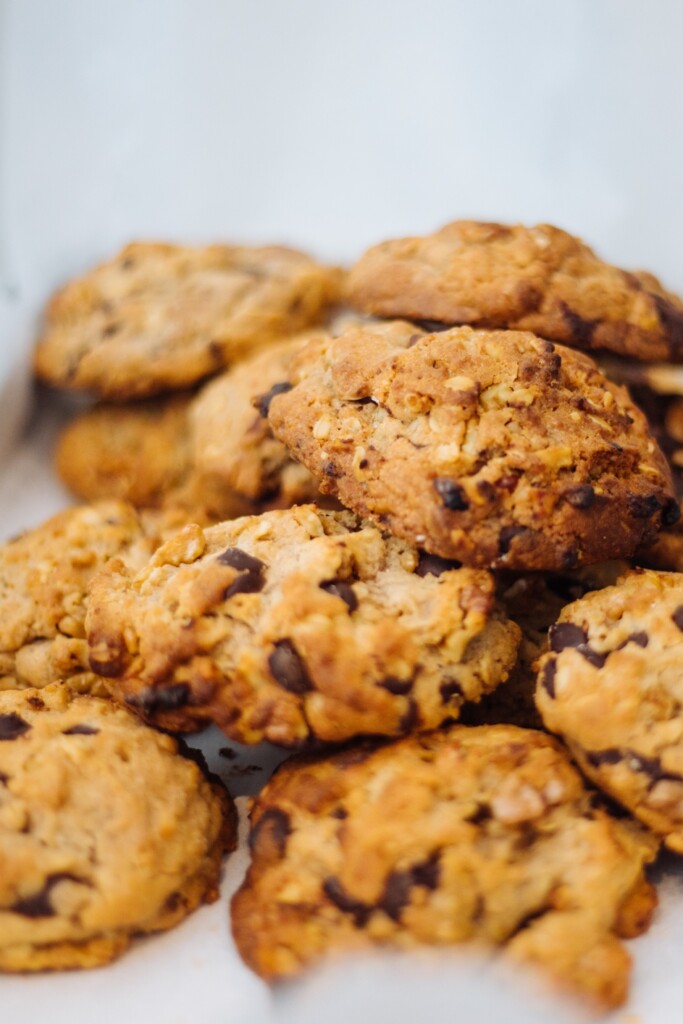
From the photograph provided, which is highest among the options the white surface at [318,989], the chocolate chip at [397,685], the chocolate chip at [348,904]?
the chocolate chip at [397,685]

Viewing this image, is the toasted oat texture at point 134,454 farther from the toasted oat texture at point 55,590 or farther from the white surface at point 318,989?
the white surface at point 318,989

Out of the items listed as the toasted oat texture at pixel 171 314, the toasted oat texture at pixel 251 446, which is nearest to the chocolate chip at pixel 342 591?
the toasted oat texture at pixel 251 446

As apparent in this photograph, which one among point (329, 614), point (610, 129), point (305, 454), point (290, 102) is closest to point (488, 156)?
point (610, 129)

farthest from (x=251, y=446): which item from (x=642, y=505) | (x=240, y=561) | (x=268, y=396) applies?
(x=642, y=505)

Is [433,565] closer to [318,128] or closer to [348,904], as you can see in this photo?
[348,904]

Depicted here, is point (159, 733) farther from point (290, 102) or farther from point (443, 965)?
point (290, 102)

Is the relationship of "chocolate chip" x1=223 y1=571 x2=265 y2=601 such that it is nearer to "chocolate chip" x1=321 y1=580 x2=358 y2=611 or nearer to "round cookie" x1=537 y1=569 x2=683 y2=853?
"chocolate chip" x1=321 y1=580 x2=358 y2=611

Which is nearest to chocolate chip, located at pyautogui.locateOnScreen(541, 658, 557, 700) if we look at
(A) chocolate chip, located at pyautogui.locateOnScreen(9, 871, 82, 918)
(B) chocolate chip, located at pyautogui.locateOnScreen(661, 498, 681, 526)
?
(B) chocolate chip, located at pyautogui.locateOnScreen(661, 498, 681, 526)

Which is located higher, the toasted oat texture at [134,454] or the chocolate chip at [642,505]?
the chocolate chip at [642,505]
